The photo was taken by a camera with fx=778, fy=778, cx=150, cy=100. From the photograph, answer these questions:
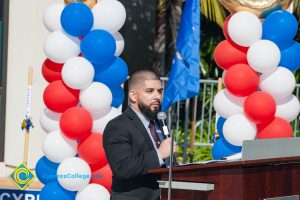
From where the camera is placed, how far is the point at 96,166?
7.87m

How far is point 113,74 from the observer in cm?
791

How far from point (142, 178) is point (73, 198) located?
2.71m

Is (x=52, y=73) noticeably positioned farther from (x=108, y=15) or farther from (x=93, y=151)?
(x=93, y=151)

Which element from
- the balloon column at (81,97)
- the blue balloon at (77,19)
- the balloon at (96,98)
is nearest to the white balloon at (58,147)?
the balloon column at (81,97)

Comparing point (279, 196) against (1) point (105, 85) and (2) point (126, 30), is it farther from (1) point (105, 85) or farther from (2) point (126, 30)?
(2) point (126, 30)

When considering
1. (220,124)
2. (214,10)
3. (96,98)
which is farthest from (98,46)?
(214,10)

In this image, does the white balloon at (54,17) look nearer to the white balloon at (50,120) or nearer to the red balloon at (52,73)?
the red balloon at (52,73)

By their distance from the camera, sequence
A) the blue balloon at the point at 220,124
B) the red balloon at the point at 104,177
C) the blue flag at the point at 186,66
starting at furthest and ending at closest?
the blue balloon at the point at 220,124
the red balloon at the point at 104,177
the blue flag at the point at 186,66

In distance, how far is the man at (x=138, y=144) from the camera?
5.11 metres

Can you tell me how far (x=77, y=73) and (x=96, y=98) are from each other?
0.31 m

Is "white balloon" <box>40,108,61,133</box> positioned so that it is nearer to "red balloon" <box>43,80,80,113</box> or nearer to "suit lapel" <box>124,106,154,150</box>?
"red balloon" <box>43,80,80,113</box>

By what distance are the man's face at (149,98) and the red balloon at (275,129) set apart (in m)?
→ 2.65

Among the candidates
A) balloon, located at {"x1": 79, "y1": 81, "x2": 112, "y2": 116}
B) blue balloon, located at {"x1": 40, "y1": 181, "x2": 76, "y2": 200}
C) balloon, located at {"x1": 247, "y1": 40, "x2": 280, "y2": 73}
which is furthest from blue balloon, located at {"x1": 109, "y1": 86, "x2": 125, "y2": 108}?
balloon, located at {"x1": 247, "y1": 40, "x2": 280, "y2": 73}

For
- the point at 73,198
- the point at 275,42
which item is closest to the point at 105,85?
the point at 73,198
